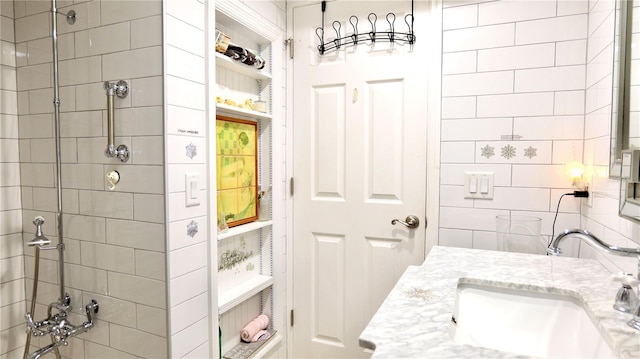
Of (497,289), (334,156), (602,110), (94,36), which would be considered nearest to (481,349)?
(497,289)

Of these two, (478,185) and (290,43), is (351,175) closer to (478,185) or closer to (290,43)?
(478,185)

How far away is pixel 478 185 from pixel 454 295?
92 cm

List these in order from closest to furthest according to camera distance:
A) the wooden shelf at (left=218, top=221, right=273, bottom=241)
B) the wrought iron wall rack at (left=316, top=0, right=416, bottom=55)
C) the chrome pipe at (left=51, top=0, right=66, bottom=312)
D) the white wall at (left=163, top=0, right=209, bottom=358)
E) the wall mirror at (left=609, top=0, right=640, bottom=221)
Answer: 1. the wall mirror at (left=609, top=0, right=640, bottom=221)
2. the white wall at (left=163, top=0, right=209, bottom=358)
3. the chrome pipe at (left=51, top=0, right=66, bottom=312)
4. the wooden shelf at (left=218, top=221, right=273, bottom=241)
5. the wrought iron wall rack at (left=316, top=0, right=416, bottom=55)

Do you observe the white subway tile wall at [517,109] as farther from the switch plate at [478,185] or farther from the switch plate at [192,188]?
the switch plate at [192,188]

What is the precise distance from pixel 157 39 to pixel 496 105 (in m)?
1.53

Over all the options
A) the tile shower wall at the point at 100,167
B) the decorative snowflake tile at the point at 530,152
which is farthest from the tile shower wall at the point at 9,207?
the decorative snowflake tile at the point at 530,152

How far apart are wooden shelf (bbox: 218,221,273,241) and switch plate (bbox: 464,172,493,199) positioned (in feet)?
3.55

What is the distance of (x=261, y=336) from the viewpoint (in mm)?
2156

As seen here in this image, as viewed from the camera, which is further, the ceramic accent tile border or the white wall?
the ceramic accent tile border

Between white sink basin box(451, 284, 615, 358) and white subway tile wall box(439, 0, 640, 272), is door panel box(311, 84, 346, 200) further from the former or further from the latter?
white sink basin box(451, 284, 615, 358)

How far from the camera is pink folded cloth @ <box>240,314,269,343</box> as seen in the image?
2.09 m

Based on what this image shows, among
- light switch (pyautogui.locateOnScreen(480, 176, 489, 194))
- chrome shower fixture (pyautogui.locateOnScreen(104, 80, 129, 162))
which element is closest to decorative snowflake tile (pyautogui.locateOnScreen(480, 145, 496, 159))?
light switch (pyautogui.locateOnScreen(480, 176, 489, 194))

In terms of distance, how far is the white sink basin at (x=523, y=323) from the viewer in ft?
3.25

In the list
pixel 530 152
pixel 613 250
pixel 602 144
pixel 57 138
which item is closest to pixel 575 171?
pixel 530 152
